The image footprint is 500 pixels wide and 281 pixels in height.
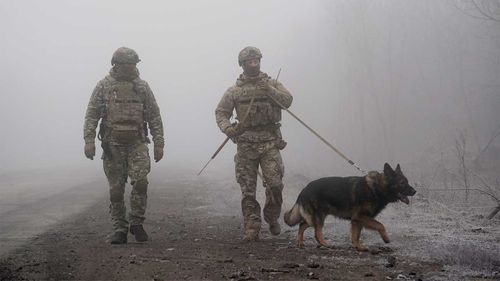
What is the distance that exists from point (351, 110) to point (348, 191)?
37.5 metres

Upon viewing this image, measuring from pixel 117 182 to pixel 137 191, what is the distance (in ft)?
0.93

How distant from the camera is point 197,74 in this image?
16100cm

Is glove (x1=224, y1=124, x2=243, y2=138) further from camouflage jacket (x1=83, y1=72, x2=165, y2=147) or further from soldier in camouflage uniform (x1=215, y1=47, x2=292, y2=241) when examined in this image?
camouflage jacket (x1=83, y1=72, x2=165, y2=147)

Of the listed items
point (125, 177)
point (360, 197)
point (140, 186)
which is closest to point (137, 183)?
point (140, 186)

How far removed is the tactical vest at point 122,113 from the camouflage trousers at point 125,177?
138mm

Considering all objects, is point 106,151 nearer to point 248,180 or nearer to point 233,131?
point 233,131

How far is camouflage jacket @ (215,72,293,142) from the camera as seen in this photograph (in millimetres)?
7066

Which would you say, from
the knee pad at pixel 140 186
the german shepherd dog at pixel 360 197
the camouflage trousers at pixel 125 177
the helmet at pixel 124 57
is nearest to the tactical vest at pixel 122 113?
the camouflage trousers at pixel 125 177

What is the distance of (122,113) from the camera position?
22.4ft

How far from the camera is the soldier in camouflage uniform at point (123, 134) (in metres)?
6.80

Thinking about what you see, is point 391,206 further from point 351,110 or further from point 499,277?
point 351,110

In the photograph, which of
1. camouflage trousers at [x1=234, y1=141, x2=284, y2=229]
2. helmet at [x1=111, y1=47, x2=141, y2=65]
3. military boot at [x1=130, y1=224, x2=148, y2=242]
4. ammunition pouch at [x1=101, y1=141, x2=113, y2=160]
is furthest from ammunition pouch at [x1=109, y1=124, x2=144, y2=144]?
camouflage trousers at [x1=234, y1=141, x2=284, y2=229]

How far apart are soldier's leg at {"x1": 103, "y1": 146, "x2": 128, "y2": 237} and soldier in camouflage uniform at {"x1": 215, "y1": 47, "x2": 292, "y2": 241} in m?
1.32

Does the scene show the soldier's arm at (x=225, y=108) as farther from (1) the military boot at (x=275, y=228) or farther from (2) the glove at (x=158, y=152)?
(1) the military boot at (x=275, y=228)
